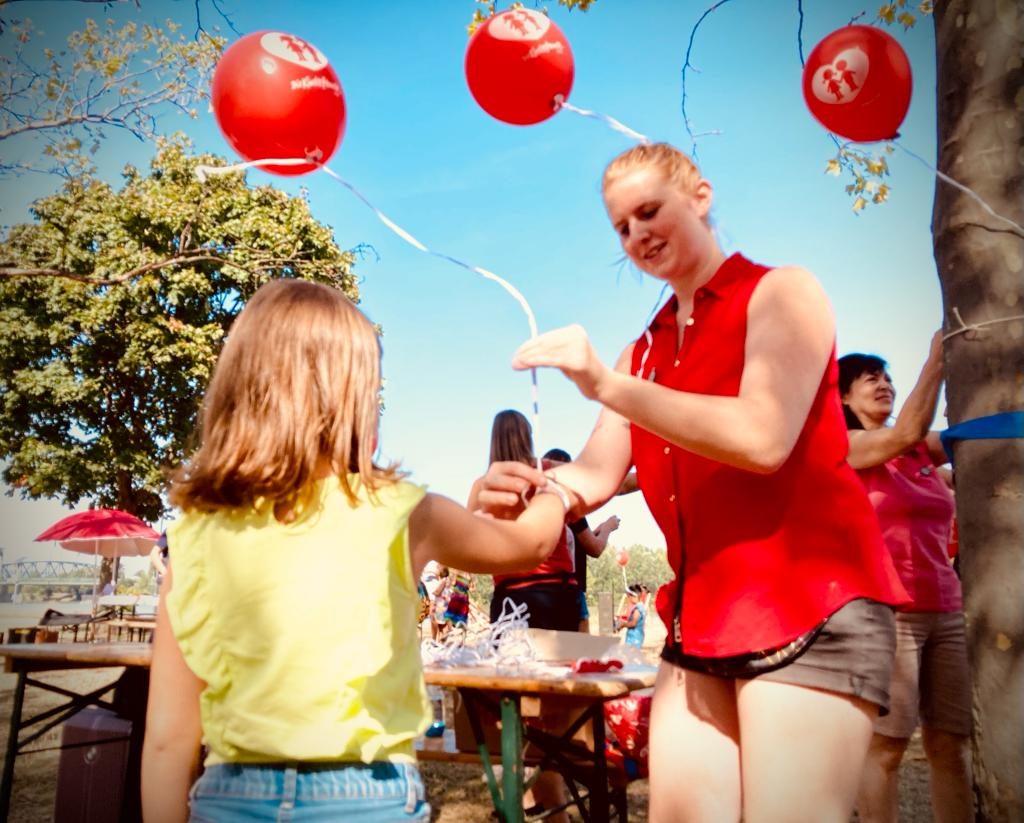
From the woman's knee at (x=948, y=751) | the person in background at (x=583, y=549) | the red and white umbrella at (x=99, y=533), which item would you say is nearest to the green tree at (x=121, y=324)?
the red and white umbrella at (x=99, y=533)

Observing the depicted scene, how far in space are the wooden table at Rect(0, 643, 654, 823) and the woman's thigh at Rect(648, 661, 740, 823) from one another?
0.94 metres

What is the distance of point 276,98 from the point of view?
2299mm

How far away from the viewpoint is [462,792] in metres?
4.77

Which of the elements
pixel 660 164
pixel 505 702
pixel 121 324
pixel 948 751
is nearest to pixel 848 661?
pixel 660 164

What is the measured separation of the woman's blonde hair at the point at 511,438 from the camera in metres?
3.93

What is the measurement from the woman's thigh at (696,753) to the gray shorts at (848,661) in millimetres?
189

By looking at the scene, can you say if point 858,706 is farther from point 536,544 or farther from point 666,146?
point 666,146

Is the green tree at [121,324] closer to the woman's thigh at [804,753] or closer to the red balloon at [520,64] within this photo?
the red balloon at [520,64]

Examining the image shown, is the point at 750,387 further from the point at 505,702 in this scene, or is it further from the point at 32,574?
the point at 32,574

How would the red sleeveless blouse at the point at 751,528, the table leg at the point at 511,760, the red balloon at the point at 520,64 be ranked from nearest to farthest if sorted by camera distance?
1. the red sleeveless blouse at the point at 751,528
2. the table leg at the point at 511,760
3. the red balloon at the point at 520,64

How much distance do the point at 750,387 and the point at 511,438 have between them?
2.76 m

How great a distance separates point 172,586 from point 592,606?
2869 cm

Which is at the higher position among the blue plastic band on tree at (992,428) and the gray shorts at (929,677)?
the blue plastic band on tree at (992,428)

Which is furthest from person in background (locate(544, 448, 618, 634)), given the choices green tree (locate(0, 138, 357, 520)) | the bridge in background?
the bridge in background
